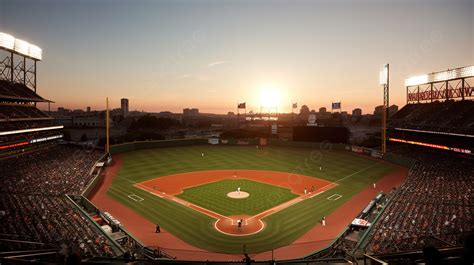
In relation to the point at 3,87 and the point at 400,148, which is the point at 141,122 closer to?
the point at 3,87

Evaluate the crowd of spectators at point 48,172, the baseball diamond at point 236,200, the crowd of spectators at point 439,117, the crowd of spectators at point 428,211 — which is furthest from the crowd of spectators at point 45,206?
the crowd of spectators at point 439,117

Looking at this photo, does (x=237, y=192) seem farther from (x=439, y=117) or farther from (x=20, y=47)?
(x=20, y=47)

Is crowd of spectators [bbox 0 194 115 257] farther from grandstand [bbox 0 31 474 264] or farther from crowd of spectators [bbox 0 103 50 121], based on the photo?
crowd of spectators [bbox 0 103 50 121]

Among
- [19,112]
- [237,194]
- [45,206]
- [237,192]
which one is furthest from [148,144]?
[45,206]

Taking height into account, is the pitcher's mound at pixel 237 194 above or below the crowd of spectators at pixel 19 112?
below

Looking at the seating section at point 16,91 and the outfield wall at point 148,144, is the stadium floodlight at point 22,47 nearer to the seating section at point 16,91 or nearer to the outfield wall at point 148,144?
the seating section at point 16,91

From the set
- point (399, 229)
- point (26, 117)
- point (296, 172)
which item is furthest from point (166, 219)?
point (26, 117)
